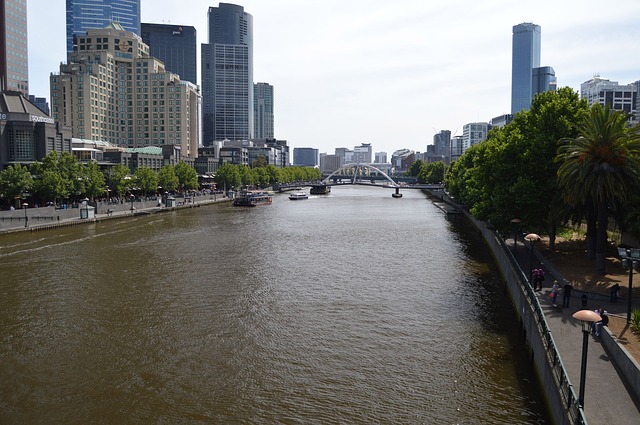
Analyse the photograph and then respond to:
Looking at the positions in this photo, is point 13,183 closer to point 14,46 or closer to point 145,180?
point 145,180

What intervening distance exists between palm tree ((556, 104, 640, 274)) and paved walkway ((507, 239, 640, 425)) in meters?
8.26

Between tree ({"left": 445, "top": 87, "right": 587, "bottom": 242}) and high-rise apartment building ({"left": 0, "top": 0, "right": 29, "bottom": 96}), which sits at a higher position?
high-rise apartment building ({"left": 0, "top": 0, "right": 29, "bottom": 96})

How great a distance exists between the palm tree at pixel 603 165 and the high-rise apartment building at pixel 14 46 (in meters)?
175

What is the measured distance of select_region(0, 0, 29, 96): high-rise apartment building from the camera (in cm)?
16900

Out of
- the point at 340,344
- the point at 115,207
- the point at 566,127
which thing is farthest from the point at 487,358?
the point at 115,207

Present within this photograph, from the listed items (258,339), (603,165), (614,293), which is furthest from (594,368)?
(603,165)

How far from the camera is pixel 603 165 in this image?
34531 mm

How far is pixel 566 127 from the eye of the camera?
141 feet

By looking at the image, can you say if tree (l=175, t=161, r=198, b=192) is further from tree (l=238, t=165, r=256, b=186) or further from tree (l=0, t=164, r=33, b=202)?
tree (l=0, t=164, r=33, b=202)

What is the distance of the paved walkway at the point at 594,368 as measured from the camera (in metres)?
17.1

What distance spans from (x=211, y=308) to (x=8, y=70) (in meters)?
173

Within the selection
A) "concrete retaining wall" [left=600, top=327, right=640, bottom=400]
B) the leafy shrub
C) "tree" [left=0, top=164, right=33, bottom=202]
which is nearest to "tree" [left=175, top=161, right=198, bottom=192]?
"tree" [left=0, top=164, right=33, bottom=202]

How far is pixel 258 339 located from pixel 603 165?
24.1m

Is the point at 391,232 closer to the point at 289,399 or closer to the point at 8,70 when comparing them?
the point at 289,399
